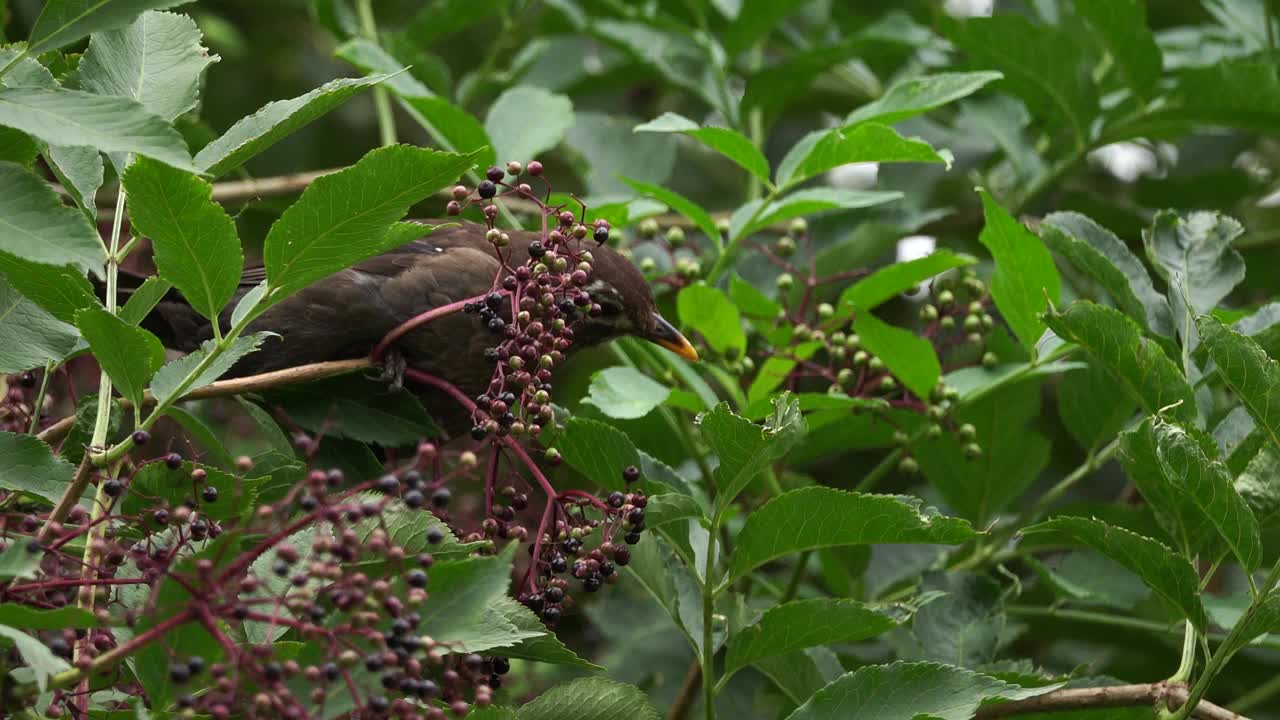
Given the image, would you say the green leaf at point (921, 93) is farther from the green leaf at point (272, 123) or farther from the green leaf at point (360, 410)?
the green leaf at point (272, 123)

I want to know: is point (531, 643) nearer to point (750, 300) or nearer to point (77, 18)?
point (77, 18)

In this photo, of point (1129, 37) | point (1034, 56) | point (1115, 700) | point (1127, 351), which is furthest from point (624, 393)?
point (1129, 37)

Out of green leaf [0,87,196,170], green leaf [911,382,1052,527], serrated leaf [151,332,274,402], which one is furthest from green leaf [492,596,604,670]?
green leaf [911,382,1052,527]

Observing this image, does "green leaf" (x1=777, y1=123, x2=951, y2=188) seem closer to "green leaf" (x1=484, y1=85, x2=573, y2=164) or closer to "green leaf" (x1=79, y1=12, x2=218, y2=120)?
"green leaf" (x1=484, y1=85, x2=573, y2=164)

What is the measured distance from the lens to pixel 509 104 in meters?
3.44

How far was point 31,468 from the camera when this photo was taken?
1.99 m

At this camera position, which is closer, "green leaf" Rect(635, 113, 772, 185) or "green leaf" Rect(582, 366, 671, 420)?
"green leaf" Rect(582, 366, 671, 420)

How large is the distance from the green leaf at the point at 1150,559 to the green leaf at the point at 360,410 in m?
1.08

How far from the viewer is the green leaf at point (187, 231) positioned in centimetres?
184

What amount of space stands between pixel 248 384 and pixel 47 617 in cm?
74

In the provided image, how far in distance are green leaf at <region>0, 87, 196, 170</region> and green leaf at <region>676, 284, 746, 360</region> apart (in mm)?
1433

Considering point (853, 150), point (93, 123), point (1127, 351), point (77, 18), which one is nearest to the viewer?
point (93, 123)

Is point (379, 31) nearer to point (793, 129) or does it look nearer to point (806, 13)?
point (806, 13)

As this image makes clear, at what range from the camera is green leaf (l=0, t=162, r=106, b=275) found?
1.65 metres
